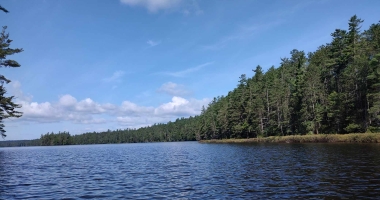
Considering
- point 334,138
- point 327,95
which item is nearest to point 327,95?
point 327,95

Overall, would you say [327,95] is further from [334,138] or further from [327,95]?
[334,138]

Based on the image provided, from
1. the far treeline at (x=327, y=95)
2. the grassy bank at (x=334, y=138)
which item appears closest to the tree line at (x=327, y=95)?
the far treeline at (x=327, y=95)

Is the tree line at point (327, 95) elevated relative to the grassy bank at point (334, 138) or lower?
elevated

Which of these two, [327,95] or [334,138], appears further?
[327,95]

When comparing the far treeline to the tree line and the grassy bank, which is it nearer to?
the tree line

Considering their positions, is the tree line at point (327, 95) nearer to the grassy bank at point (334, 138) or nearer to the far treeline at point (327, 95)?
the far treeline at point (327, 95)

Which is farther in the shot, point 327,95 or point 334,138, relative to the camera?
point 327,95

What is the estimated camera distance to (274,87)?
10306cm

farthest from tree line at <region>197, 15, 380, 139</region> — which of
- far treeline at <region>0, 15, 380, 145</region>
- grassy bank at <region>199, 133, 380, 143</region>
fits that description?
grassy bank at <region>199, 133, 380, 143</region>

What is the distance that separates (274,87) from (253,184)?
8818 centimetres

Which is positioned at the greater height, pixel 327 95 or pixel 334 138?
pixel 327 95

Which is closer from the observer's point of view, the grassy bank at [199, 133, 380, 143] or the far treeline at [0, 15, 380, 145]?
the grassy bank at [199, 133, 380, 143]

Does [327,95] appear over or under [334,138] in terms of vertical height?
over

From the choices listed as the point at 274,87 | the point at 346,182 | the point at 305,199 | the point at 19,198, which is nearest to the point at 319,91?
the point at 274,87
